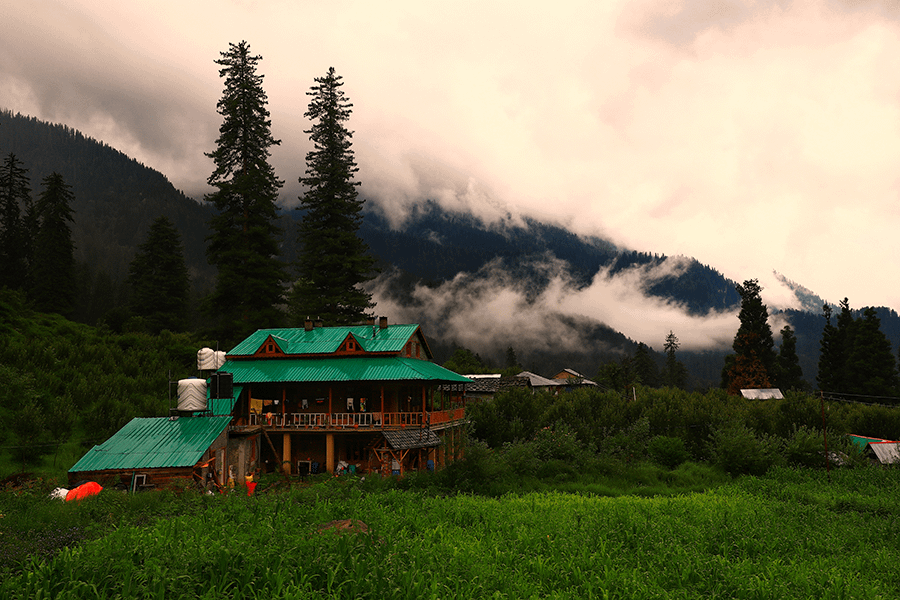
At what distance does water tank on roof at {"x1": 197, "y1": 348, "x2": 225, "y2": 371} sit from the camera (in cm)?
2869

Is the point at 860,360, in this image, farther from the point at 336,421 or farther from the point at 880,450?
the point at 336,421

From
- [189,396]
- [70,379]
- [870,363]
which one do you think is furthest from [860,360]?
[70,379]

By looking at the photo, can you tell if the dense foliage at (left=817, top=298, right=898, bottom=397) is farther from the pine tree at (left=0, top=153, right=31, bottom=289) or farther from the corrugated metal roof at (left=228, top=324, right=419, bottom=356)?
the pine tree at (left=0, top=153, right=31, bottom=289)

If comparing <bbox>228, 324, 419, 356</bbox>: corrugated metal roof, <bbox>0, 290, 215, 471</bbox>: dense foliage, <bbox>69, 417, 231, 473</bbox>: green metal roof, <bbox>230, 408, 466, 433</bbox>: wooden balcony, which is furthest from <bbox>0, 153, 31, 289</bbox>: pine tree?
<bbox>69, 417, 231, 473</bbox>: green metal roof

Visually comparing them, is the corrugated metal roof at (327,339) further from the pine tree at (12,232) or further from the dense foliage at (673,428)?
the pine tree at (12,232)

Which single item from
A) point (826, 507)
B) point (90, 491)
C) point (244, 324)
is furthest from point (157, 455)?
point (826, 507)

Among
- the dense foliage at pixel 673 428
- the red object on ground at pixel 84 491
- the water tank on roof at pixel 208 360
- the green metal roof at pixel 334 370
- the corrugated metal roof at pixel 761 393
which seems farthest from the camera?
the corrugated metal roof at pixel 761 393

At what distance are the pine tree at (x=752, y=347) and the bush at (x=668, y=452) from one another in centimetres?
3972

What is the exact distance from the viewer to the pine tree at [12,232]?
5594 centimetres

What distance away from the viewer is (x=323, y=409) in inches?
1233

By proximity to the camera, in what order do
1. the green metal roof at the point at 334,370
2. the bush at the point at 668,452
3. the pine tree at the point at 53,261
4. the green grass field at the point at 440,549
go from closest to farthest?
the green grass field at the point at 440,549 → the green metal roof at the point at 334,370 → the bush at the point at 668,452 → the pine tree at the point at 53,261

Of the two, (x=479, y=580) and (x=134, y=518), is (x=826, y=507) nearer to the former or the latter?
(x=479, y=580)

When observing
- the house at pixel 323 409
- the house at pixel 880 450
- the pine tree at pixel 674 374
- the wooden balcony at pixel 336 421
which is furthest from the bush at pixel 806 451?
the pine tree at pixel 674 374

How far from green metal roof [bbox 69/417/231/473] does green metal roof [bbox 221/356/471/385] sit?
450 cm
